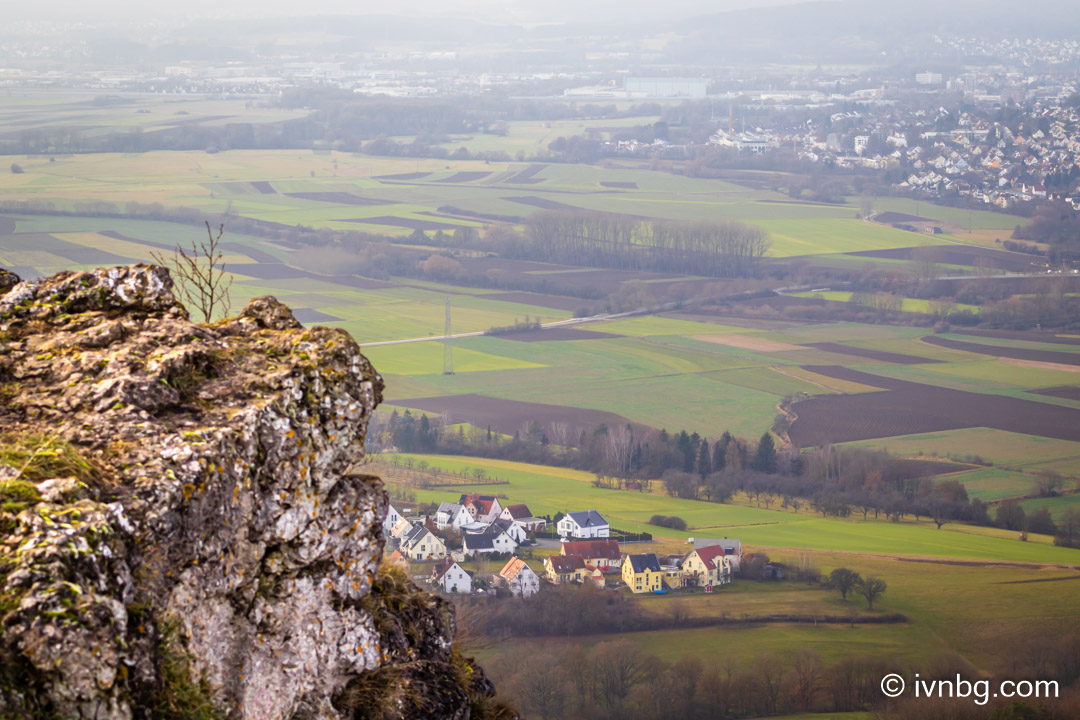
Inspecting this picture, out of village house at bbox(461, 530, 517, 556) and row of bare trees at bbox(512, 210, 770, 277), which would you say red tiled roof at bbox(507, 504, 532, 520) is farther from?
row of bare trees at bbox(512, 210, 770, 277)

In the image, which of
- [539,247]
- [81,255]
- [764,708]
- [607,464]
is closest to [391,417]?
[607,464]

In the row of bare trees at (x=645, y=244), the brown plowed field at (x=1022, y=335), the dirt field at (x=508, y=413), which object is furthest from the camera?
the row of bare trees at (x=645, y=244)

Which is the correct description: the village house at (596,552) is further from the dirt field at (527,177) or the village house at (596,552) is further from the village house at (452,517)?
the dirt field at (527,177)

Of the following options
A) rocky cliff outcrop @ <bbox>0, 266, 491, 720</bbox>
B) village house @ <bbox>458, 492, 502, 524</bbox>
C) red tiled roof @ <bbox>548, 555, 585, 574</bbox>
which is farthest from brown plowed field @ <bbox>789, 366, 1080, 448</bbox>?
rocky cliff outcrop @ <bbox>0, 266, 491, 720</bbox>

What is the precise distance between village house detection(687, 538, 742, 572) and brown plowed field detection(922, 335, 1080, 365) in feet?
173

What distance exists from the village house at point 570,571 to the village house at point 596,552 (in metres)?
0.30

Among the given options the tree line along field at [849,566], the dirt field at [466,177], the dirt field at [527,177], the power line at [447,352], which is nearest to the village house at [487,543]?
the tree line along field at [849,566]

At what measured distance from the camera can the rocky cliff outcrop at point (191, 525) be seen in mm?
5375

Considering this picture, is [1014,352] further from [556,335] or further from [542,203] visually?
[542,203]

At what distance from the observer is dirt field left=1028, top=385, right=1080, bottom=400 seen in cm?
7725

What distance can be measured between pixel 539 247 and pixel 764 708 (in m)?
102

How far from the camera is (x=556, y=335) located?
94375 mm

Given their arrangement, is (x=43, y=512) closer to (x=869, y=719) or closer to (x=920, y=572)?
(x=869, y=719)

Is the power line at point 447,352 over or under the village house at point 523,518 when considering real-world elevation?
over
